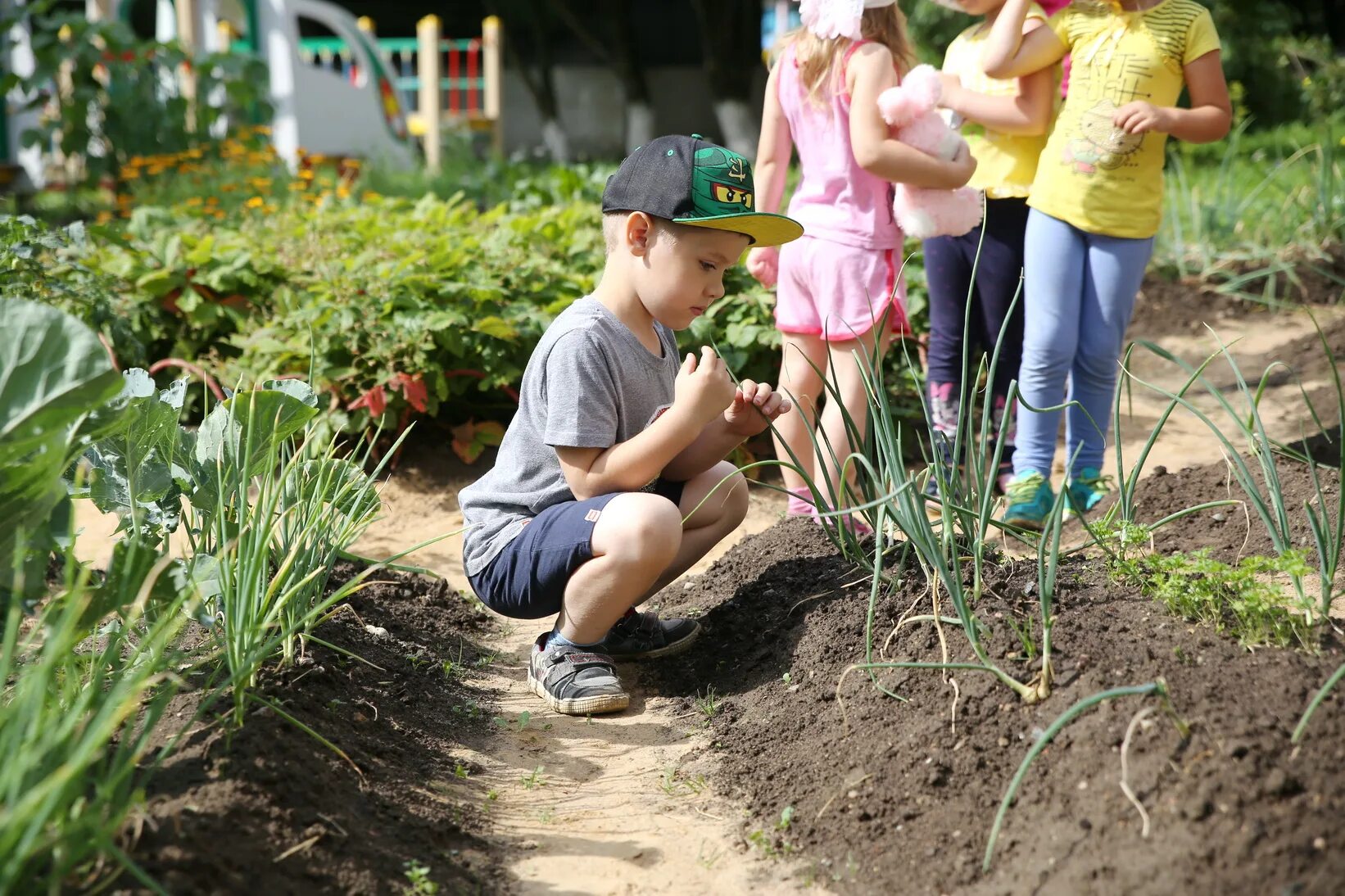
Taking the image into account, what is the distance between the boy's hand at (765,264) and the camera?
3338 mm

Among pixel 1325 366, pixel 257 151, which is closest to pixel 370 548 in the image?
pixel 1325 366

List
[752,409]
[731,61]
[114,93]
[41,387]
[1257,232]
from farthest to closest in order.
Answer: [731,61] → [114,93] → [1257,232] → [752,409] → [41,387]

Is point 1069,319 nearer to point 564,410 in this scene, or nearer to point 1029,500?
point 1029,500

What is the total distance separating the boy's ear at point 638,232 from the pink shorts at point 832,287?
819mm

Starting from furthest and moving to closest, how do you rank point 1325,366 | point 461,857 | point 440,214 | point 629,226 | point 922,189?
1. point 440,214
2. point 1325,366
3. point 922,189
4. point 629,226
5. point 461,857

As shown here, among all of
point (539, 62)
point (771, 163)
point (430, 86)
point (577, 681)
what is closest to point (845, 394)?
point (771, 163)

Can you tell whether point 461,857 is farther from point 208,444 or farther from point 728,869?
point 208,444

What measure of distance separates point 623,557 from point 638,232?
0.65m

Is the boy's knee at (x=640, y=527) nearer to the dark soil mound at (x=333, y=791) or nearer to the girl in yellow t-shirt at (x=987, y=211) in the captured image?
the dark soil mound at (x=333, y=791)

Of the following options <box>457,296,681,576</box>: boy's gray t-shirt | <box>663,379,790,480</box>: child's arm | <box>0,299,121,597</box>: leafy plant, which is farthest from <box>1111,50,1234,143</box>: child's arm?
<box>0,299,121,597</box>: leafy plant

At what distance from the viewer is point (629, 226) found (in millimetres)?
2441

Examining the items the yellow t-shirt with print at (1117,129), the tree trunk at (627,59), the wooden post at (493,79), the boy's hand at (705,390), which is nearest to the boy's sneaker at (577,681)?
the boy's hand at (705,390)

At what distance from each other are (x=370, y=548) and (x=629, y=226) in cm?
156

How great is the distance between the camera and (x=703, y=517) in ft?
8.96
